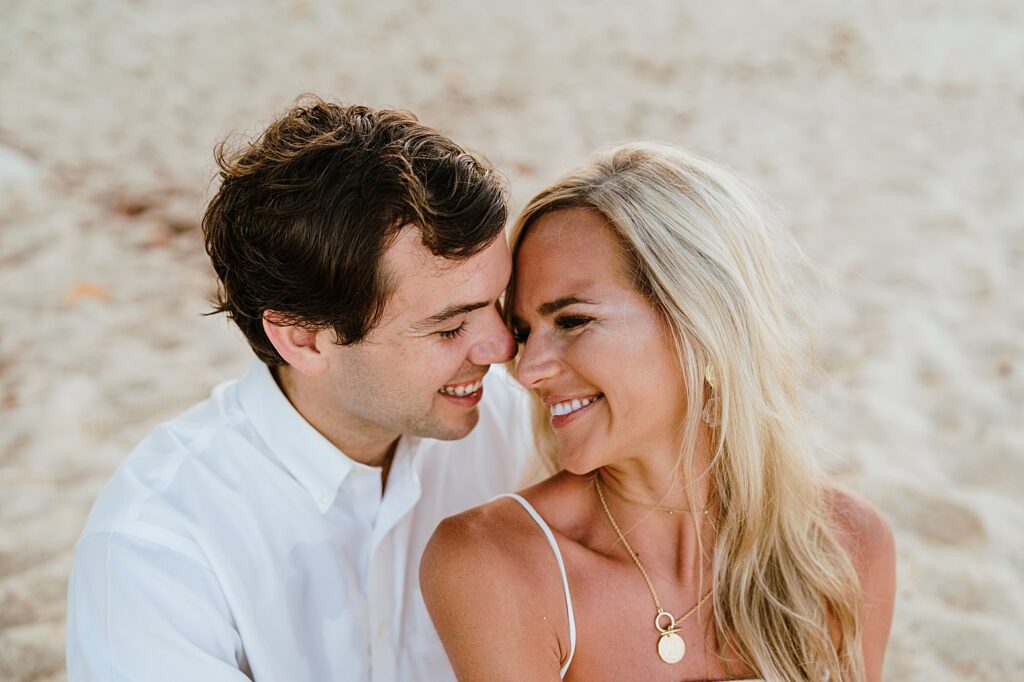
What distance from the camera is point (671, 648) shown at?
7.88ft

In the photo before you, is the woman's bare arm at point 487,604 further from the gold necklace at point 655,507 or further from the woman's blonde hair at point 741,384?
the woman's blonde hair at point 741,384

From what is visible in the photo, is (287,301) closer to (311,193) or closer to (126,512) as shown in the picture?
(311,193)

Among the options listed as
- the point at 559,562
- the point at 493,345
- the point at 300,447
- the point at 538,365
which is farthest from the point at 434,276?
A: the point at 559,562

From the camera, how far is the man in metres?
2.39

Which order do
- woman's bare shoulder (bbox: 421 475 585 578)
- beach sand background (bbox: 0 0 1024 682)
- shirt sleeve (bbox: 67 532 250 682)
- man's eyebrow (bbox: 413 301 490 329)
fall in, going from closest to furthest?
shirt sleeve (bbox: 67 532 250 682) → woman's bare shoulder (bbox: 421 475 585 578) → man's eyebrow (bbox: 413 301 490 329) → beach sand background (bbox: 0 0 1024 682)

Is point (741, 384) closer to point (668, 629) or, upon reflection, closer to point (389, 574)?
A: point (668, 629)

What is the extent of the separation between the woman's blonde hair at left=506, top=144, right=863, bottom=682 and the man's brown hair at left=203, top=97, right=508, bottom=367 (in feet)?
0.70

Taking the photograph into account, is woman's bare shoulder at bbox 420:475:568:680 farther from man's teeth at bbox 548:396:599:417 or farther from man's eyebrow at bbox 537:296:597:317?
man's eyebrow at bbox 537:296:597:317

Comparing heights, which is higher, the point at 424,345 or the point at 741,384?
the point at 424,345

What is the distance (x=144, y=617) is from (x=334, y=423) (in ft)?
2.30

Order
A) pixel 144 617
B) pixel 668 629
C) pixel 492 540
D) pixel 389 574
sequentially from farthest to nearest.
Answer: pixel 389 574 < pixel 668 629 < pixel 492 540 < pixel 144 617

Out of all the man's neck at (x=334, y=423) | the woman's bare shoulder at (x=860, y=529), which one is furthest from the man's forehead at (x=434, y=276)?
the woman's bare shoulder at (x=860, y=529)

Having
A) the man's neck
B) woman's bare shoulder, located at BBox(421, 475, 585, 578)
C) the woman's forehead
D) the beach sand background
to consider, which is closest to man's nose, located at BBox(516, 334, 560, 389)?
the woman's forehead

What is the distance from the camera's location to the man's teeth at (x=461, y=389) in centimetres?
266
